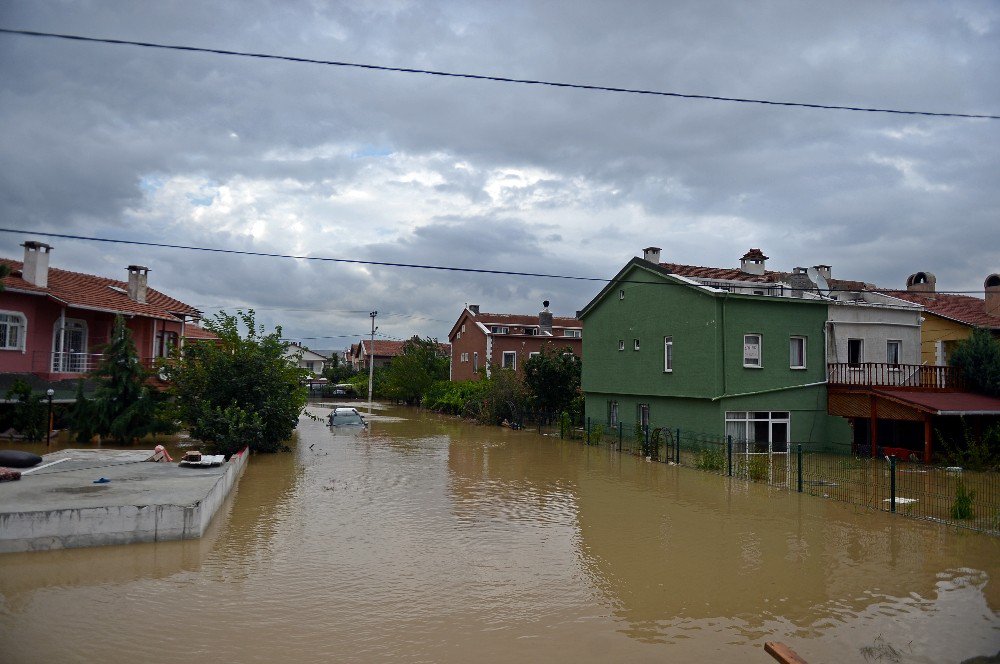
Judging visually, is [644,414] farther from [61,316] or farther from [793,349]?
[61,316]

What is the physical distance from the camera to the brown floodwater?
7.95 metres

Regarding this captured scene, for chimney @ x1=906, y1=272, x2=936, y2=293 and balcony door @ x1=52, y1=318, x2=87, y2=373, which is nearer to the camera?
balcony door @ x1=52, y1=318, x2=87, y2=373

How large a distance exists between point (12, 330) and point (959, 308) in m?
40.7

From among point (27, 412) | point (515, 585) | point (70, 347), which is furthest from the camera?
point (70, 347)

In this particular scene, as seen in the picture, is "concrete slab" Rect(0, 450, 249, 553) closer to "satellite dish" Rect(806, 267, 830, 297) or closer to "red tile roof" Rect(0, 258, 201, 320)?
"red tile roof" Rect(0, 258, 201, 320)

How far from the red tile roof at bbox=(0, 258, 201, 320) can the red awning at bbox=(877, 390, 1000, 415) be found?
28775 mm

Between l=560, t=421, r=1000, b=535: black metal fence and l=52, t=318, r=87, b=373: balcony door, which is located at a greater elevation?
l=52, t=318, r=87, b=373: balcony door

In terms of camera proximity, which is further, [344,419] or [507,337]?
[507,337]

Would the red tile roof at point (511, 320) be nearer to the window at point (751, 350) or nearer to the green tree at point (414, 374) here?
the green tree at point (414, 374)

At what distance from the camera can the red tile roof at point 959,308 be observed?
103 ft

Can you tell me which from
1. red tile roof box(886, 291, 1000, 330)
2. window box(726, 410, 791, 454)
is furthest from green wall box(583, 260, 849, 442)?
red tile roof box(886, 291, 1000, 330)

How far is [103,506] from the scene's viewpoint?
11609 mm

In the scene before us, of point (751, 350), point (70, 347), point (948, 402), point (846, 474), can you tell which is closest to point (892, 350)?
point (948, 402)

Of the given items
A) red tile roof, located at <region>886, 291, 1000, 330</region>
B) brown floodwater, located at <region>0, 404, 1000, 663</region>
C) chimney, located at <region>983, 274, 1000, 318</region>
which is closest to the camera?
brown floodwater, located at <region>0, 404, 1000, 663</region>
